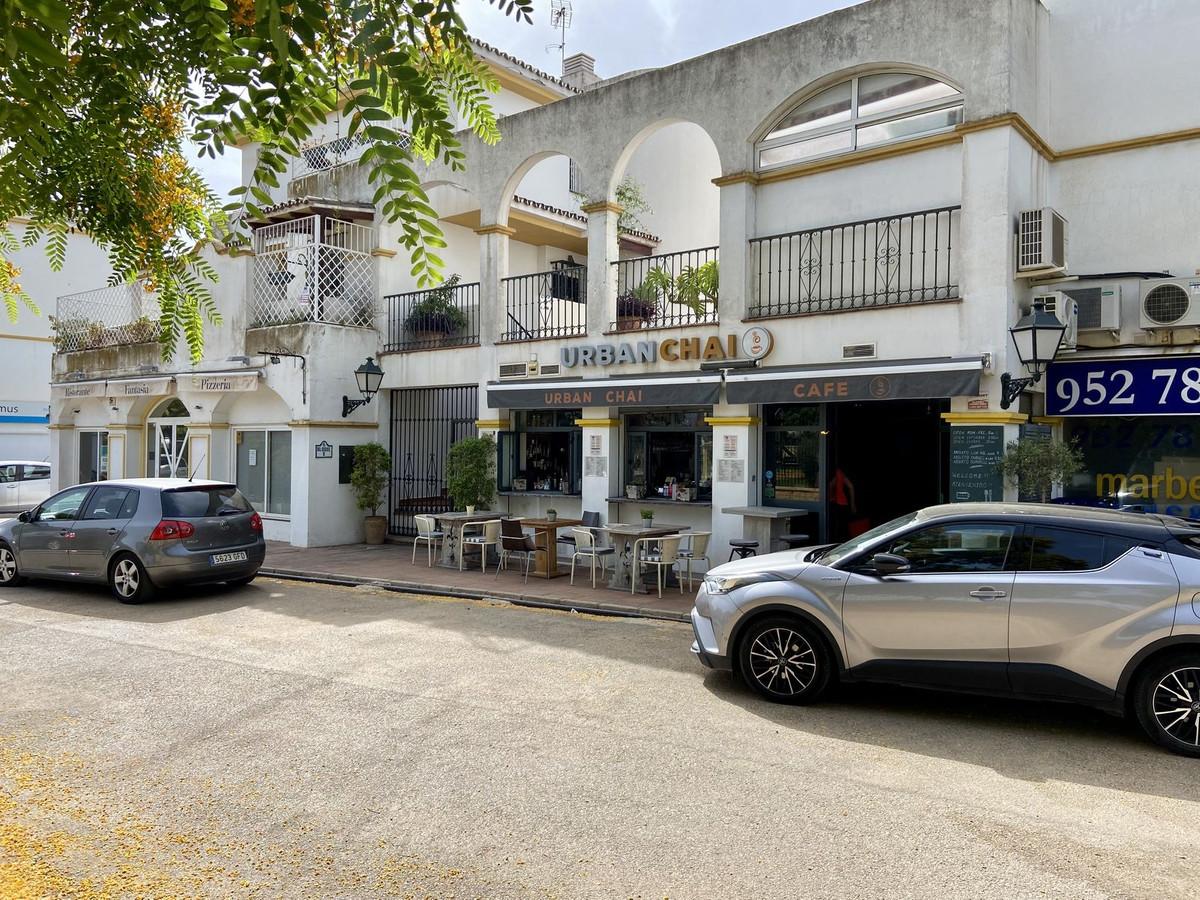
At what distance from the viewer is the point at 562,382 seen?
46.3ft

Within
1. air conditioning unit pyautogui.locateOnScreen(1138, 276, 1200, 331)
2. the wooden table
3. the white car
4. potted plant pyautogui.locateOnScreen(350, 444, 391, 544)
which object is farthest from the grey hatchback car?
the white car

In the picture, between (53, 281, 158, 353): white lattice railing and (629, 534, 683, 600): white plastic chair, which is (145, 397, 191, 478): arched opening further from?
(629, 534, 683, 600): white plastic chair

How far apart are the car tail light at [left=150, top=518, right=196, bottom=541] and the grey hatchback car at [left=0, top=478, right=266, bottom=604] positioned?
12mm

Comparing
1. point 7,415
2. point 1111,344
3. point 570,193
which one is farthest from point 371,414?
point 7,415

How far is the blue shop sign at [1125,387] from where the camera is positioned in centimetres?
1027

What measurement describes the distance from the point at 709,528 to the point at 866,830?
8.60m

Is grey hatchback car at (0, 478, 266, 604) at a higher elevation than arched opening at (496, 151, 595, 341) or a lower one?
lower

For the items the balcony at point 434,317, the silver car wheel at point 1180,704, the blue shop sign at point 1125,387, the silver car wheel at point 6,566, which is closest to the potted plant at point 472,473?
the balcony at point 434,317

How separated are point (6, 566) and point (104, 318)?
11.5 metres

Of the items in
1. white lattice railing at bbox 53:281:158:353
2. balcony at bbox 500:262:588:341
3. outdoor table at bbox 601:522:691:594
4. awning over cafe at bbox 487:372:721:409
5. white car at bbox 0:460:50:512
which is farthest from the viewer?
white car at bbox 0:460:50:512

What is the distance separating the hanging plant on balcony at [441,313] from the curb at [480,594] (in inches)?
217

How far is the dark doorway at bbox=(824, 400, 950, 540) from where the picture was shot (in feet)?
43.4

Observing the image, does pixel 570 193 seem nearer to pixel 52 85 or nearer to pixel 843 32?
pixel 843 32

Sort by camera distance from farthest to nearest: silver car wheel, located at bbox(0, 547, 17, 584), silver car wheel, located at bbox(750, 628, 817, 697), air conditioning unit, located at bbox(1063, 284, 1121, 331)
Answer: silver car wheel, located at bbox(0, 547, 17, 584) < air conditioning unit, located at bbox(1063, 284, 1121, 331) < silver car wheel, located at bbox(750, 628, 817, 697)
